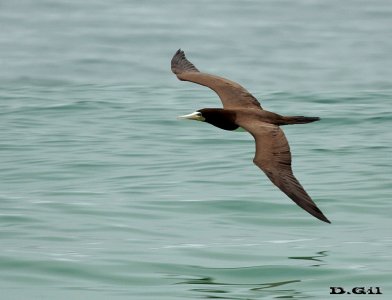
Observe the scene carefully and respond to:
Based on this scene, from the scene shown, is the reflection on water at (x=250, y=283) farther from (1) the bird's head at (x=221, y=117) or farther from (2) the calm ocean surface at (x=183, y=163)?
(1) the bird's head at (x=221, y=117)

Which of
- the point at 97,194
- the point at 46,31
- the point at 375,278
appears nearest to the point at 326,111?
the point at 97,194

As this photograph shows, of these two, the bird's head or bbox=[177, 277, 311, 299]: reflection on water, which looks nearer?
bbox=[177, 277, 311, 299]: reflection on water

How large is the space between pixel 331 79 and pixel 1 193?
9.07 m

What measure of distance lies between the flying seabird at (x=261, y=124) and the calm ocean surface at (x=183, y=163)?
2.06 ft

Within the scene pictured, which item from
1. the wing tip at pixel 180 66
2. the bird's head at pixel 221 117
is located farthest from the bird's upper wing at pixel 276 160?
the wing tip at pixel 180 66

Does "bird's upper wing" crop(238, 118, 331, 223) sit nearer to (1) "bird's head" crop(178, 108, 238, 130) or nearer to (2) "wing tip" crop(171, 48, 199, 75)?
(1) "bird's head" crop(178, 108, 238, 130)

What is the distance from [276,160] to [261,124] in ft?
2.21

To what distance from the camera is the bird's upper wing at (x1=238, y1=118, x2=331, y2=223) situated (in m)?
10.4

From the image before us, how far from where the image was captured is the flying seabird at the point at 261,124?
10.5 metres

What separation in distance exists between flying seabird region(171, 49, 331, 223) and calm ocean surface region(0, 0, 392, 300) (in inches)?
24.7

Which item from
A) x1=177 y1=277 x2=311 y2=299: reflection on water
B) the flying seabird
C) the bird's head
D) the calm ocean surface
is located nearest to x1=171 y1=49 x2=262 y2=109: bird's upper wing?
the flying seabird

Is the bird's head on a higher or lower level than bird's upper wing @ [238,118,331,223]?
higher

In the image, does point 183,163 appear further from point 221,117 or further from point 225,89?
point 221,117

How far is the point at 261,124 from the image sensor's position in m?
11.4
